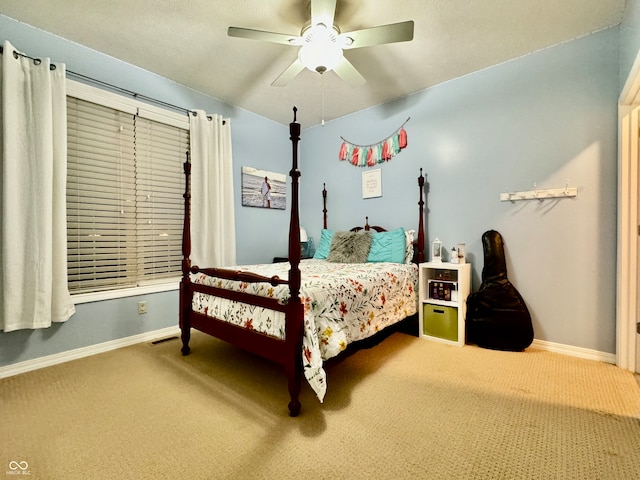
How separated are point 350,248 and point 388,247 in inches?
16.0

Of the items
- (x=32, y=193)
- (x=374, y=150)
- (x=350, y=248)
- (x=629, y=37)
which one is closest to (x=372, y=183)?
(x=374, y=150)

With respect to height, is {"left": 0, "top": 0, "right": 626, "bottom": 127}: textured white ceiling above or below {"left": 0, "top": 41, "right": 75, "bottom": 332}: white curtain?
above

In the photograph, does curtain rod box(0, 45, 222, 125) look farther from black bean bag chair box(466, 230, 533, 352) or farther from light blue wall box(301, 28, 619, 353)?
black bean bag chair box(466, 230, 533, 352)

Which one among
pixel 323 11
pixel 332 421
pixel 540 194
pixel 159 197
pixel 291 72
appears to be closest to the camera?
pixel 332 421

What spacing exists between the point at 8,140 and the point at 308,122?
10.1 feet

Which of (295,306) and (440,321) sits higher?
(295,306)

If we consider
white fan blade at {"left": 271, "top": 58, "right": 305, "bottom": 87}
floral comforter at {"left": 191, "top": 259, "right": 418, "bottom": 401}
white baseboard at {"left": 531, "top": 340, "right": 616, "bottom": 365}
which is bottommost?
white baseboard at {"left": 531, "top": 340, "right": 616, "bottom": 365}

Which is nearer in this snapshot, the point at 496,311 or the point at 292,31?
the point at 292,31

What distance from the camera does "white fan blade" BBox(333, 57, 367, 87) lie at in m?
2.10

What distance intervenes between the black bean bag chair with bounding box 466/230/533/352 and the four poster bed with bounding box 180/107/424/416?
1.81 feet

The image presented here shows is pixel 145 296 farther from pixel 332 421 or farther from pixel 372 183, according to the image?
pixel 372 183

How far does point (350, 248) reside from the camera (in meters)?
3.13

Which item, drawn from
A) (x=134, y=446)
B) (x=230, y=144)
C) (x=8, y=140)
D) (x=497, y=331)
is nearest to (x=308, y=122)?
(x=230, y=144)

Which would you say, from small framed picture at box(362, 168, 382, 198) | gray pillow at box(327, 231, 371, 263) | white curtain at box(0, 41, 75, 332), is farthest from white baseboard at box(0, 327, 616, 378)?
small framed picture at box(362, 168, 382, 198)
